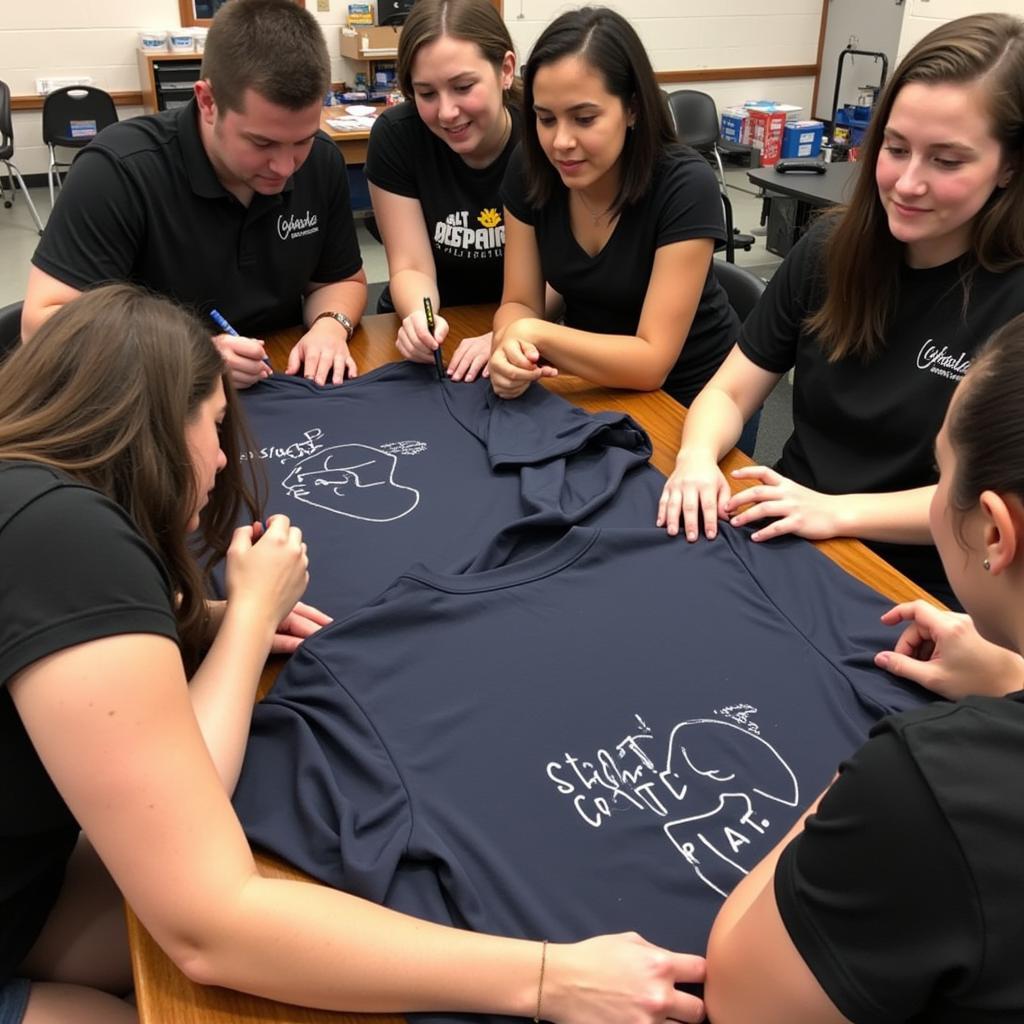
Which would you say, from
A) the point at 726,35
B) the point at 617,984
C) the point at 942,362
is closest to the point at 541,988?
the point at 617,984

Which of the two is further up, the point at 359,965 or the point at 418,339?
the point at 418,339

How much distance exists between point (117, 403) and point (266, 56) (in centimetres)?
106

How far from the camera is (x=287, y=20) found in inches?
68.3

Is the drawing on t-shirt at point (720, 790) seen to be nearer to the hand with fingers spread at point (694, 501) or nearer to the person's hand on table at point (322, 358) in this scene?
the hand with fingers spread at point (694, 501)

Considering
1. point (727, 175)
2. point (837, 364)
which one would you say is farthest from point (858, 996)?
point (727, 175)

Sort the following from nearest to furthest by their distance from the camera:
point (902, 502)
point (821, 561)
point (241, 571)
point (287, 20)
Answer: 1. point (241, 571)
2. point (821, 561)
3. point (902, 502)
4. point (287, 20)

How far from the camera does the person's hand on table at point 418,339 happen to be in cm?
180

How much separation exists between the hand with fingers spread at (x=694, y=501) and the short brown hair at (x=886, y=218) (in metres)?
0.34

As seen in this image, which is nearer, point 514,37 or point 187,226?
point 187,226

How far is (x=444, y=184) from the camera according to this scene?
2.20 metres

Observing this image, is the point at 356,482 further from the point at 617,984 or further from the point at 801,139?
the point at 801,139

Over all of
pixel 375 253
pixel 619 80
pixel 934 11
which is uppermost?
pixel 934 11

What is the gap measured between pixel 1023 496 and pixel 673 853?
420 mm

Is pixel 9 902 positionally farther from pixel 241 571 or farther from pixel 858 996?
pixel 858 996
